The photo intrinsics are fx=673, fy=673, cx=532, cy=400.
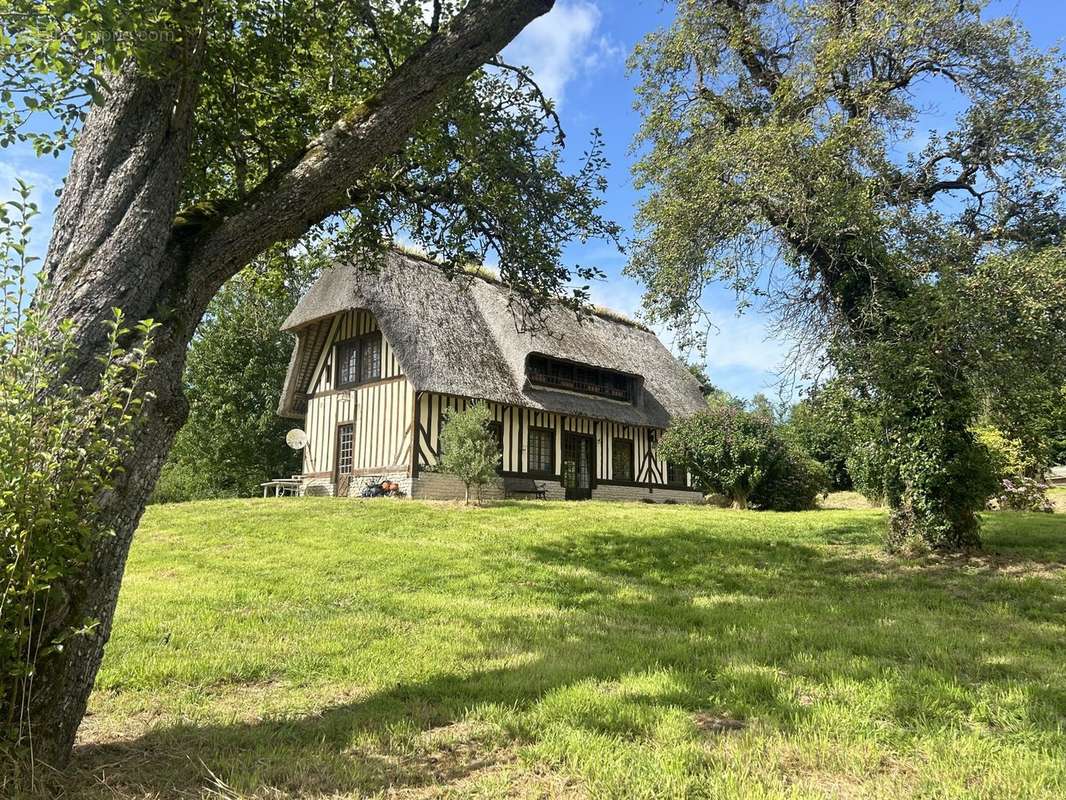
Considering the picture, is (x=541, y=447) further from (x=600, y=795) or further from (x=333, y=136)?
(x=600, y=795)

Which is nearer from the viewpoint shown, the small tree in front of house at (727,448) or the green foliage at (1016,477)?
the green foliage at (1016,477)

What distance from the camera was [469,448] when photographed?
14.3m

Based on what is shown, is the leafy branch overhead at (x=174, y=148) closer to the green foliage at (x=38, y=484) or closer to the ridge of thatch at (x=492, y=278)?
the green foliage at (x=38, y=484)

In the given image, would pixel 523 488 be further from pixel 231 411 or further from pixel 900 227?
pixel 231 411

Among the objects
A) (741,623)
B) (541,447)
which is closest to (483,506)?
(541,447)

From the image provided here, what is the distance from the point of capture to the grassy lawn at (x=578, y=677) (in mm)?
2961

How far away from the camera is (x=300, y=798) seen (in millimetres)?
2781

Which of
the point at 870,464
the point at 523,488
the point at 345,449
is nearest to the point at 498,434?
the point at 523,488

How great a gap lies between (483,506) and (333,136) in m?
11.0

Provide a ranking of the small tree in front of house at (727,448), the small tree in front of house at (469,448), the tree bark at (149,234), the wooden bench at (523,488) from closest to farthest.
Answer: the tree bark at (149,234), the small tree in front of house at (469,448), the small tree in front of house at (727,448), the wooden bench at (523,488)

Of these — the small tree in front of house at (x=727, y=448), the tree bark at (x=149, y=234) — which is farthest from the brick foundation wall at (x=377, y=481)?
the tree bark at (x=149, y=234)

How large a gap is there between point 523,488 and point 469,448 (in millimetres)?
5247

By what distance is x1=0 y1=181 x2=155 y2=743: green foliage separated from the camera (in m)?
2.61

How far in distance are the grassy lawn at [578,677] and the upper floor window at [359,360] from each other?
9.98 m
